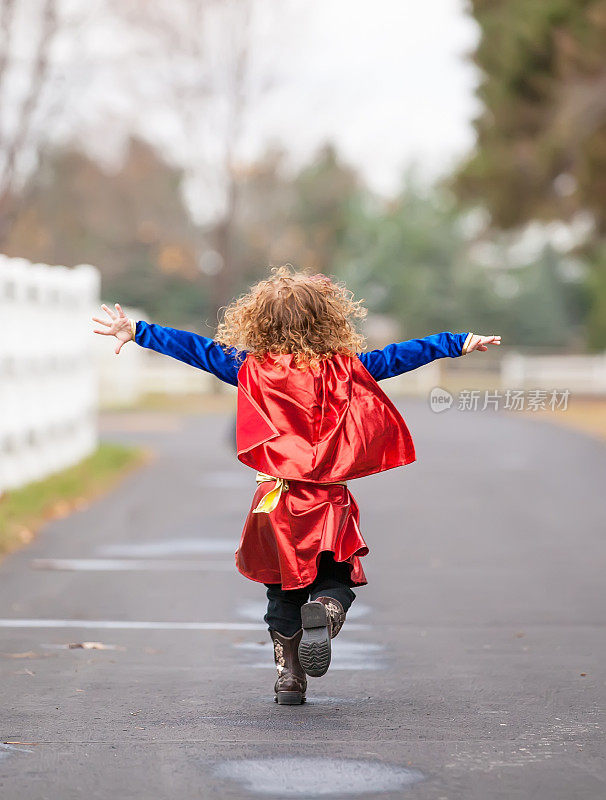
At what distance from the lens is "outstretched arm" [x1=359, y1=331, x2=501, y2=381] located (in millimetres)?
5766

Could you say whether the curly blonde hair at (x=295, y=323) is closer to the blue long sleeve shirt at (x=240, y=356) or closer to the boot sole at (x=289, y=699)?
the blue long sleeve shirt at (x=240, y=356)

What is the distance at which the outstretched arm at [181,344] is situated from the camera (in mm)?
5777

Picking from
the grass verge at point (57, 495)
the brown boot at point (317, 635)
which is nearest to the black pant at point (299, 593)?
the brown boot at point (317, 635)

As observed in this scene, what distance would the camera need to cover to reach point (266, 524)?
5.58 meters

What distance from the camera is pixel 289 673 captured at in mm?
5539

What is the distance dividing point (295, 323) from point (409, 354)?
1.60 ft

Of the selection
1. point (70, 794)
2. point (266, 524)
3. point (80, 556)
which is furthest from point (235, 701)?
point (80, 556)

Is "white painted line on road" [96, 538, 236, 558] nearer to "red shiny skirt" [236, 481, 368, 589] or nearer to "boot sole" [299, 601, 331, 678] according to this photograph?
"red shiny skirt" [236, 481, 368, 589]

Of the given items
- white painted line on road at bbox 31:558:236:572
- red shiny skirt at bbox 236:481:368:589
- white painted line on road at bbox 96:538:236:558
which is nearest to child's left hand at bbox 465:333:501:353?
red shiny skirt at bbox 236:481:368:589

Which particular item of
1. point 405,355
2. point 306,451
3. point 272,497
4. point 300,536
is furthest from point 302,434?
point 405,355

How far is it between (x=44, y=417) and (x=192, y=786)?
9.67m

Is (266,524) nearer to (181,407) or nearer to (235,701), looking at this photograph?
(235,701)

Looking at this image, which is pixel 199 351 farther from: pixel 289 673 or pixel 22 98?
pixel 22 98

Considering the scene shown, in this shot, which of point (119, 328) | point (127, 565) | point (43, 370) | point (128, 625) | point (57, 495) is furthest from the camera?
point (43, 370)
